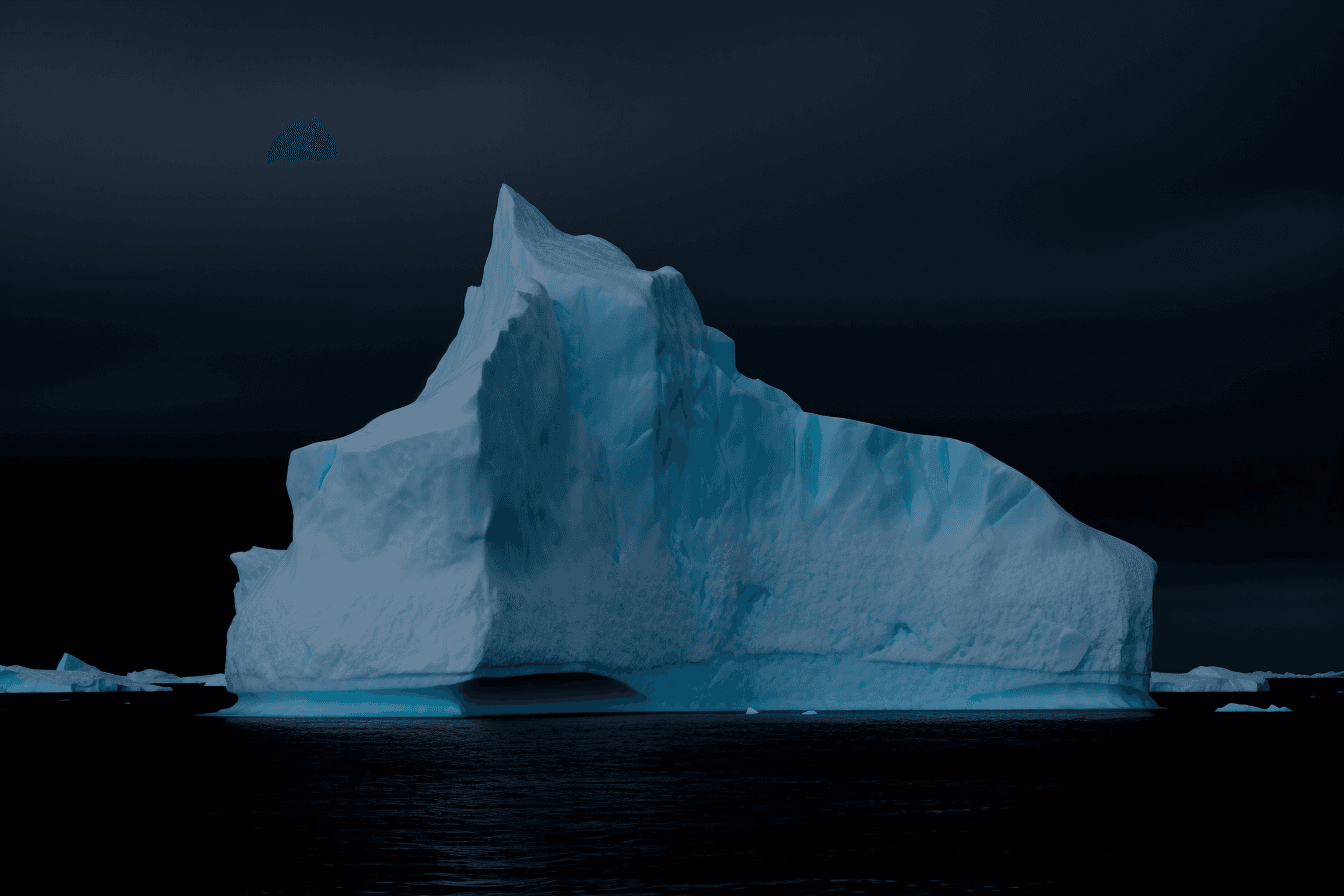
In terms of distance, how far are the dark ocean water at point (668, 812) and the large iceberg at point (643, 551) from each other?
2392 millimetres

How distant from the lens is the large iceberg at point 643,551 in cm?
2211

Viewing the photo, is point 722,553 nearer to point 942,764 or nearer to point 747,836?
point 942,764

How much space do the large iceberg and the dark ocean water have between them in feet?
7.85

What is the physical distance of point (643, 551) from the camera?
25.3 meters

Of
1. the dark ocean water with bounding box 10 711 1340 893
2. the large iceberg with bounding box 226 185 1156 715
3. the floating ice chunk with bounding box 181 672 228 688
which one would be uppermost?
the large iceberg with bounding box 226 185 1156 715

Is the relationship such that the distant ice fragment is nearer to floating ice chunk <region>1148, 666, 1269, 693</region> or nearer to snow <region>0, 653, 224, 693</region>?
snow <region>0, 653, 224, 693</region>

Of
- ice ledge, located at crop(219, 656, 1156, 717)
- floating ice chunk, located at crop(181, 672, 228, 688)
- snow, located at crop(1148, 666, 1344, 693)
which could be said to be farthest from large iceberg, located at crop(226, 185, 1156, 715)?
floating ice chunk, located at crop(181, 672, 228, 688)

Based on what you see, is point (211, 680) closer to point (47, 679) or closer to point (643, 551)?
point (47, 679)

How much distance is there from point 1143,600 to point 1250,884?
18299mm

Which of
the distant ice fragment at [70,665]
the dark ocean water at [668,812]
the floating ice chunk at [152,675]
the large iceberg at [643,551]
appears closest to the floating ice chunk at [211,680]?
the floating ice chunk at [152,675]

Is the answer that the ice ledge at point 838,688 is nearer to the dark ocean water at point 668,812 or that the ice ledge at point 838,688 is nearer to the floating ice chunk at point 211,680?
the dark ocean water at point 668,812

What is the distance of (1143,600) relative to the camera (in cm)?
2612

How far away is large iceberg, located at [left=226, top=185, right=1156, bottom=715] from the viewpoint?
22109 mm

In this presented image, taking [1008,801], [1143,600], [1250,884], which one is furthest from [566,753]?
[1143,600]
